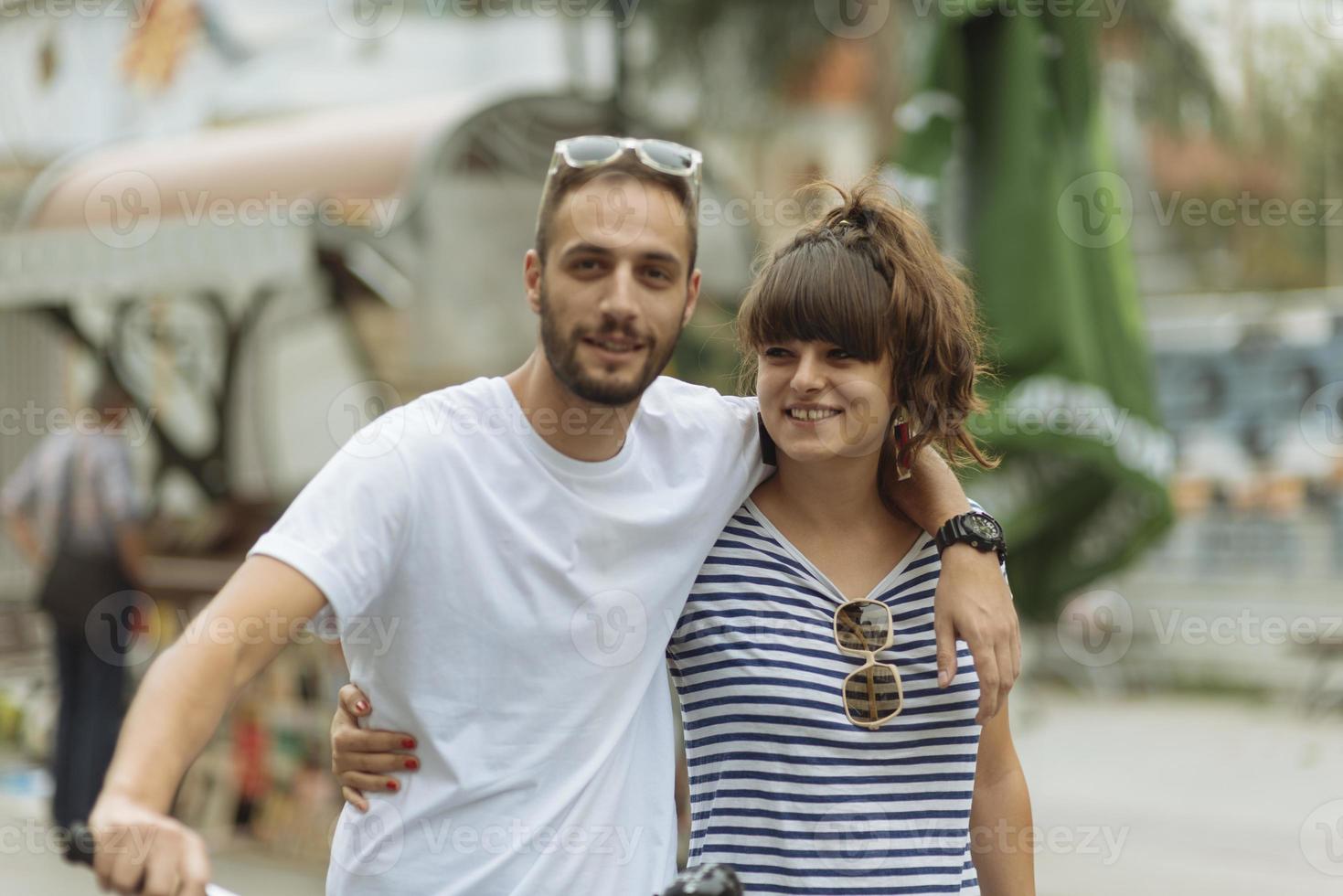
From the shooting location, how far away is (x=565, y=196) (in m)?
2.05

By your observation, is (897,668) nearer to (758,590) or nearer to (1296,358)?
(758,590)

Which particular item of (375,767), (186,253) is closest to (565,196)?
(375,767)

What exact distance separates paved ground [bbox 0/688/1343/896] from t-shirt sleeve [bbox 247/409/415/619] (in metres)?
4.49

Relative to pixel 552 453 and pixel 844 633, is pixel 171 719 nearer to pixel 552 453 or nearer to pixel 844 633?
pixel 552 453

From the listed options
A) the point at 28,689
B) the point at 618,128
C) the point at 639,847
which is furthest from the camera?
the point at 28,689

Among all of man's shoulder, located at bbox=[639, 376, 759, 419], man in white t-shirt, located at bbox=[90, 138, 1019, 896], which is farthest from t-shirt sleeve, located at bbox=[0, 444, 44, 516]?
man in white t-shirt, located at bbox=[90, 138, 1019, 896]

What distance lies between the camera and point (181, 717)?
1.62 meters

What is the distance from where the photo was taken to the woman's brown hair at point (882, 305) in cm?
219

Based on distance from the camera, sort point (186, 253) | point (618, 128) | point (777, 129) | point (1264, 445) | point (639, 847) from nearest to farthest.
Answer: point (639, 847) < point (186, 253) < point (618, 128) < point (1264, 445) < point (777, 129)

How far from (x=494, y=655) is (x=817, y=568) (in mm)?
520

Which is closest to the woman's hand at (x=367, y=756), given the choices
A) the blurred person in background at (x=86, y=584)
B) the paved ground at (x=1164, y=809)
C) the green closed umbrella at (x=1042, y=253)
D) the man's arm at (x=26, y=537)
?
the green closed umbrella at (x=1042, y=253)

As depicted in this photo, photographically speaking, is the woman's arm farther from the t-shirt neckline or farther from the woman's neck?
the t-shirt neckline

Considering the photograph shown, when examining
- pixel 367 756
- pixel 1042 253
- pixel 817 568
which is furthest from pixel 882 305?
pixel 1042 253

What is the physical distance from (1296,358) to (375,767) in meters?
10.6
